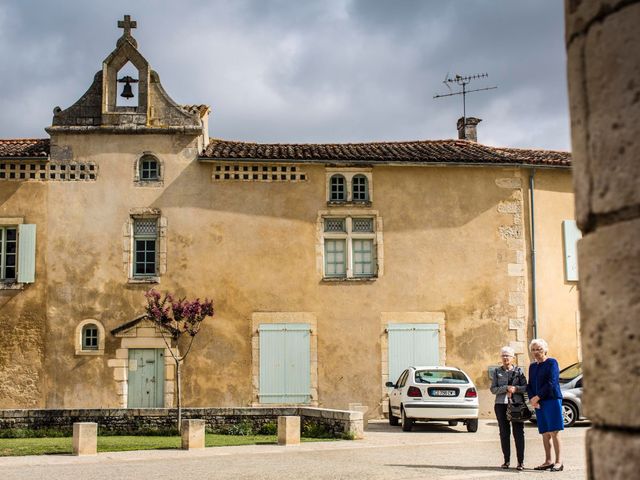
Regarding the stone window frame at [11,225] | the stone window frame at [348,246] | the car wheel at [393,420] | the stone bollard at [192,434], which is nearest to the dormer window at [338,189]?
the stone window frame at [348,246]

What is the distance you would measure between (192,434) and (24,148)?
37.0 ft

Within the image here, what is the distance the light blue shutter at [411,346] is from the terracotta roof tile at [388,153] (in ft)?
13.4

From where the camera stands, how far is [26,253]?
21.3 meters

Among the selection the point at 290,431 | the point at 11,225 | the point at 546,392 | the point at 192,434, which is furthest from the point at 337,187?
the point at 546,392

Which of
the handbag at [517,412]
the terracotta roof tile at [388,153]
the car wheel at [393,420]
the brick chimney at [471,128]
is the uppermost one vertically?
the brick chimney at [471,128]

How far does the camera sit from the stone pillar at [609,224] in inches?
93.4

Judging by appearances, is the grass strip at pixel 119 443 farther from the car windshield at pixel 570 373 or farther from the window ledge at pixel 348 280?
the window ledge at pixel 348 280

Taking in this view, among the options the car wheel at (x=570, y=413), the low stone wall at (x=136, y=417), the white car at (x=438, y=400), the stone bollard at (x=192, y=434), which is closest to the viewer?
the stone bollard at (x=192, y=434)

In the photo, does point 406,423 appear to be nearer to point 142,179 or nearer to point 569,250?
point 569,250

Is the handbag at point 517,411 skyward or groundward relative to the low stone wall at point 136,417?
skyward

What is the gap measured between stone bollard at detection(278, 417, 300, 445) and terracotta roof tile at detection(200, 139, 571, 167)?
909cm

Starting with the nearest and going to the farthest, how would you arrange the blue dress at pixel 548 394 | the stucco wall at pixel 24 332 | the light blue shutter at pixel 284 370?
the blue dress at pixel 548 394 < the stucco wall at pixel 24 332 < the light blue shutter at pixel 284 370

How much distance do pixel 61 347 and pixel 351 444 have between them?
9.49 m

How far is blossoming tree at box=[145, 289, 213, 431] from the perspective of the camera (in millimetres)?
18766
